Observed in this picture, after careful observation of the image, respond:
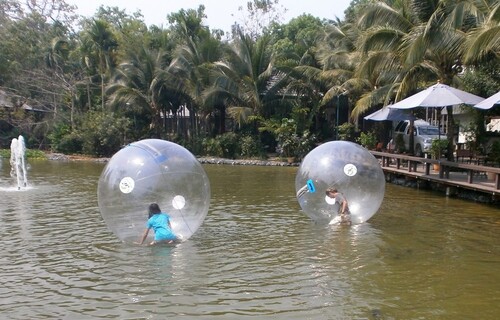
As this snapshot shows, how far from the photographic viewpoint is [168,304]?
7.09 metres

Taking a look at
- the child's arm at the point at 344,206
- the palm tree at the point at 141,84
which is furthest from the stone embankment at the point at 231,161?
the child's arm at the point at 344,206

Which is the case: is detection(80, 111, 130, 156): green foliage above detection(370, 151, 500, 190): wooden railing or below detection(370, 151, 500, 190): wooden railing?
above

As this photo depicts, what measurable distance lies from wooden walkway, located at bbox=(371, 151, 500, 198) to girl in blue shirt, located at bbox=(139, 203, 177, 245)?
9506 mm

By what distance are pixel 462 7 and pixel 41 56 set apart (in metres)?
34.5

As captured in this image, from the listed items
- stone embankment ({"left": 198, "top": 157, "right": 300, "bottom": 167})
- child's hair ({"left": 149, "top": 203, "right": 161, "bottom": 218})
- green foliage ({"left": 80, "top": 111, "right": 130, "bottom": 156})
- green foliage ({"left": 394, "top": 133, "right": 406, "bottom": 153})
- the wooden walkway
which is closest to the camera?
child's hair ({"left": 149, "top": 203, "right": 161, "bottom": 218})

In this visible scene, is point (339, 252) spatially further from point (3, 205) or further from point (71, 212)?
point (3, 205)

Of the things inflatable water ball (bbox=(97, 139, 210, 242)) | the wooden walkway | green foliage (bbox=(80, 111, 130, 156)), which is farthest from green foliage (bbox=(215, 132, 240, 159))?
inflatable water ball (bbox=(97, 139, 210, 242))

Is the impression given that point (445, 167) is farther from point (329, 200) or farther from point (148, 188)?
point (148, 188)

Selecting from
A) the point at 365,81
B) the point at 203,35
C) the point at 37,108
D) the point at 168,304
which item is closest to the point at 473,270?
the point at 168,304

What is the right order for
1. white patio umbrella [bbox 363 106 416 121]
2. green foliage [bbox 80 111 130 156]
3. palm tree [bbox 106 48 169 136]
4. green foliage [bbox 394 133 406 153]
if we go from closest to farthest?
white patio umbrella [bbox 363 106 416 121] < green foliage [bbox 394 133 406 153] < green foliage [bbox 80 111 130 156] < palm tree [bbox 106 48 169 136]

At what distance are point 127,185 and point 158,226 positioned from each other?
34.6 inches

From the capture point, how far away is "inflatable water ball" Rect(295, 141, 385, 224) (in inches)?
442

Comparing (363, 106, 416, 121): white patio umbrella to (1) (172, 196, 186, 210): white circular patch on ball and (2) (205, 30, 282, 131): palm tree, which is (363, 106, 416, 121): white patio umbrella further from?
(1) (172, 196, 186, 210): white circular patch on ball

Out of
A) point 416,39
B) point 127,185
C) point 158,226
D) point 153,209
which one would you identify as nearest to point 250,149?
→ point 416,39
